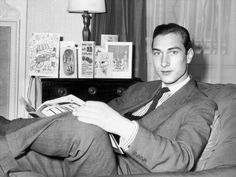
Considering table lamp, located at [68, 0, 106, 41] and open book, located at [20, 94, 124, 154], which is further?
table lamp, located at [68, 0, 106, 41]

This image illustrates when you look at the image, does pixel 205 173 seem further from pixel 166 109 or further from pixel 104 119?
pixel 166 109

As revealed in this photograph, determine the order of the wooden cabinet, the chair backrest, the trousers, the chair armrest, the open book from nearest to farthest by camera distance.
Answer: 1. the chair armrest
2. the trousers
3. the chair backrest
4. the open book
5. the wooden cabinet

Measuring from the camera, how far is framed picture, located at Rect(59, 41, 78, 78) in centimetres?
338

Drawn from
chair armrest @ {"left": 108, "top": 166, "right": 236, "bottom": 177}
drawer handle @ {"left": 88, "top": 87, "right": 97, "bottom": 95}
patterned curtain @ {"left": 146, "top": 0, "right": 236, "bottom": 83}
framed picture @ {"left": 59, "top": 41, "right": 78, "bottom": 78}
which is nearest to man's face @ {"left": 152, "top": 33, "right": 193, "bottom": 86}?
chair armrest @ {"left": 108, "top": 166, "right": 236, "bottom": 177}

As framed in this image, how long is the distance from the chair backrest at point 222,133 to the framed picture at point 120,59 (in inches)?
56.8

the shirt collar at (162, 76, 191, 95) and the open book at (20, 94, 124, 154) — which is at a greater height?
the shirt collar at (162, 76, 191, 95)

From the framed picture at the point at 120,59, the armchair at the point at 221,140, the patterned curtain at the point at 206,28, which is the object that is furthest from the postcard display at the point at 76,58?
the armchair at the point at 221,140

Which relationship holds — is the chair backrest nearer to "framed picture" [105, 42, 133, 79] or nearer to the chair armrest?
the chair armrest

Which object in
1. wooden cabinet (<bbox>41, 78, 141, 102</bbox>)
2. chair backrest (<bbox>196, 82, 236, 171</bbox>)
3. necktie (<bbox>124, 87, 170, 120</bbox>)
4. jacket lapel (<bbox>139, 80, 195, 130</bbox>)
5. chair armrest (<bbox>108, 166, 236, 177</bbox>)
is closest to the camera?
chair armrest (<bbox>108, 166, 236, 177</bbox>)

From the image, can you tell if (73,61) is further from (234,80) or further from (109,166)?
(109,166)

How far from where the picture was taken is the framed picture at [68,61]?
3.38 m

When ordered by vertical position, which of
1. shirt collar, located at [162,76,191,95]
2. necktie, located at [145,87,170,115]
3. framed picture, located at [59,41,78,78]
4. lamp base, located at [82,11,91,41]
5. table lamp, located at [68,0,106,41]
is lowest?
necktie, located at [145,87,170,115]

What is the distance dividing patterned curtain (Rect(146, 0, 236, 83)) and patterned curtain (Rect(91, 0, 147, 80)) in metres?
0.13

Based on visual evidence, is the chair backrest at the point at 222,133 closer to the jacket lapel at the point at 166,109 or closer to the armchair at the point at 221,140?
the armchair at the point at 221,140
